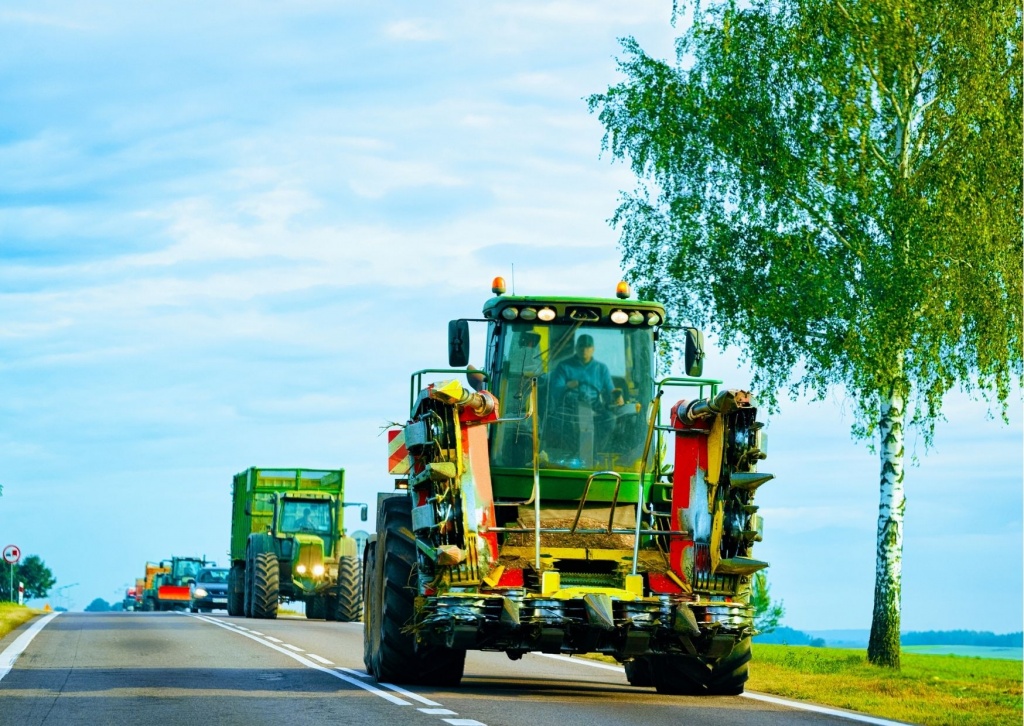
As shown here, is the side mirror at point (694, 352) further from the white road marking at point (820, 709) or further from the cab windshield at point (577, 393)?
the white road marking at point (820, 709)

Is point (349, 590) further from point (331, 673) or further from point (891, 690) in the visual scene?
point (891, 690)

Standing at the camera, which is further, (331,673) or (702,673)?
(331,673)

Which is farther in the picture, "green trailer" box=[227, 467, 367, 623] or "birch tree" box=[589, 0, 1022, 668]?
"green trailer" box=[227, 467, 367, 623]

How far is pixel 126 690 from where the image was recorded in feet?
48.7

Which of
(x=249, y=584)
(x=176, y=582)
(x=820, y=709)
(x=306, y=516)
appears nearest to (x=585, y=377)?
(x=820, y=709)

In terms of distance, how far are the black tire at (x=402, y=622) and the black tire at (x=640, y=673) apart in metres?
2.06

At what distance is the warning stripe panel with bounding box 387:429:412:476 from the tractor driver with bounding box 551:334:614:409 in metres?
1.68

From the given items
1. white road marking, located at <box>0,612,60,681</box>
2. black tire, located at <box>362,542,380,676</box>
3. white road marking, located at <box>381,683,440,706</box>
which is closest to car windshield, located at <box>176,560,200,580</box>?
white road marking, located at <box>0,612,60,681</box>

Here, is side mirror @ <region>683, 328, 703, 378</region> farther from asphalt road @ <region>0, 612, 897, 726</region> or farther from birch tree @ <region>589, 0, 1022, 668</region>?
birch tree @ <region>589, 0, 1022, 668</region>

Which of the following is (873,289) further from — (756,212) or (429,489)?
(429,489)

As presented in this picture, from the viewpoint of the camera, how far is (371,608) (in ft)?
52.7

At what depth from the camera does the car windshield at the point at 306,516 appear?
3812 centimetres

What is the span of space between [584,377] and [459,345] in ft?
4.40

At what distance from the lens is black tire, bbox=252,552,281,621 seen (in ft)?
116
